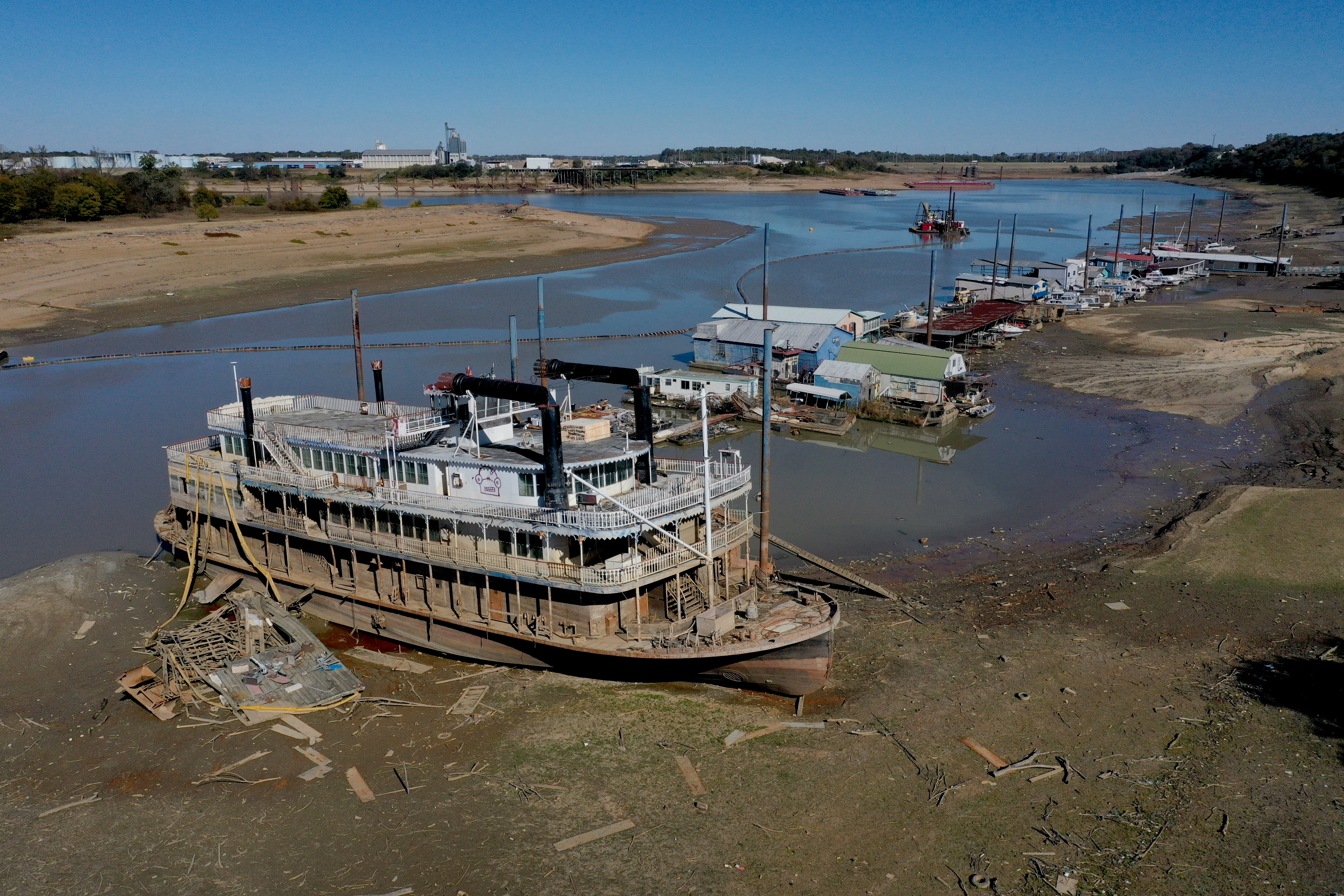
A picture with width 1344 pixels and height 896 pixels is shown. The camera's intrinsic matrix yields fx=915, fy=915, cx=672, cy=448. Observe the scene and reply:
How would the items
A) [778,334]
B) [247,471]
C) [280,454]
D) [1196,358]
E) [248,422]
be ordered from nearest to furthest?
[280,454]
[247,471]
[248,422]
[778,334]
[1196,358]

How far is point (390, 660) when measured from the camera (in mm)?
25203

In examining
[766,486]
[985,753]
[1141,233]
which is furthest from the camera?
[1141,233]

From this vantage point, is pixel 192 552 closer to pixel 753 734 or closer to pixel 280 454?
pixel 280 454

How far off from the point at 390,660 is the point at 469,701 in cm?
388

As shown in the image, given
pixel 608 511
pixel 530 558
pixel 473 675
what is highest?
pixel 608 511

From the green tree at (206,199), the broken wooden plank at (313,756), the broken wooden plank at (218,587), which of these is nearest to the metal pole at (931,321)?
the broken wooden plank at (218,587)

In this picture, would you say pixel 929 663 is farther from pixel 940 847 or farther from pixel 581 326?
pixel 581 326

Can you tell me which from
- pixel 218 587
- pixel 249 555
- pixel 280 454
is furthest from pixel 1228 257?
pixel 218 587

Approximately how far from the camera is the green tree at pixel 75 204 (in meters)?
109

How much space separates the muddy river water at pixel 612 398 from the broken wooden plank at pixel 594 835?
1609 cm

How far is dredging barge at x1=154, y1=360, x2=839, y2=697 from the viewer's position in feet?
73.9

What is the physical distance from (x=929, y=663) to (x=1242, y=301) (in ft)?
253

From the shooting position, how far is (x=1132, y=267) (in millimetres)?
101500

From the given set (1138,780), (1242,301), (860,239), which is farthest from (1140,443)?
(860,239)
